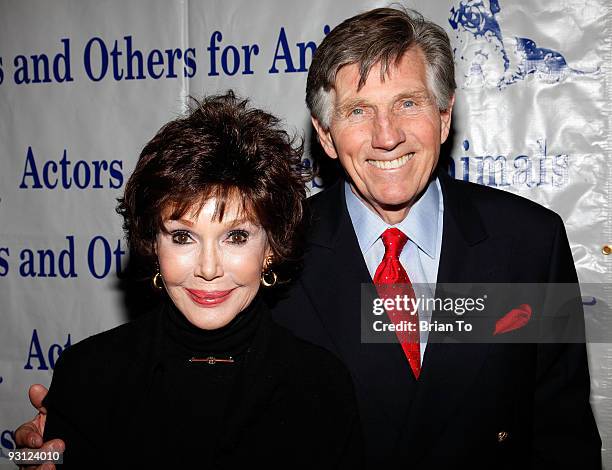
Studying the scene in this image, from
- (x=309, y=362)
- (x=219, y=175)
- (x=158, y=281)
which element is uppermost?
(x=219, y=175)

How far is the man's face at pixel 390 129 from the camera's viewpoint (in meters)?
1.64

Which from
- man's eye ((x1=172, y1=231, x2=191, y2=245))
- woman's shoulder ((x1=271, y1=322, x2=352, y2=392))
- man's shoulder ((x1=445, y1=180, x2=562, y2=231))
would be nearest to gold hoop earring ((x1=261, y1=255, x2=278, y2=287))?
woman's shoulder ((x1=271, y1=322, x2=352, y2=392))

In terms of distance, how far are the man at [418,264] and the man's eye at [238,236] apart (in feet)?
1.31

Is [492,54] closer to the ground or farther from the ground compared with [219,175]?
farther from the ground

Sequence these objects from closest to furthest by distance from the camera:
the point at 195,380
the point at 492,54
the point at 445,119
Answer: the point at 195,380 < the point at 445,119 < the point at 492,54

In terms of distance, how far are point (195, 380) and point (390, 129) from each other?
86 centimetres

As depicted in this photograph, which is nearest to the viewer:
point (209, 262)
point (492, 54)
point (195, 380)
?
point (209, 262)

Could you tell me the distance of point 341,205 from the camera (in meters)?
1.85

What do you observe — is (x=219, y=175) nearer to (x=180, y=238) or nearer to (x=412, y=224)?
(x=180, y=238)

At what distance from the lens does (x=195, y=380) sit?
147 cm
